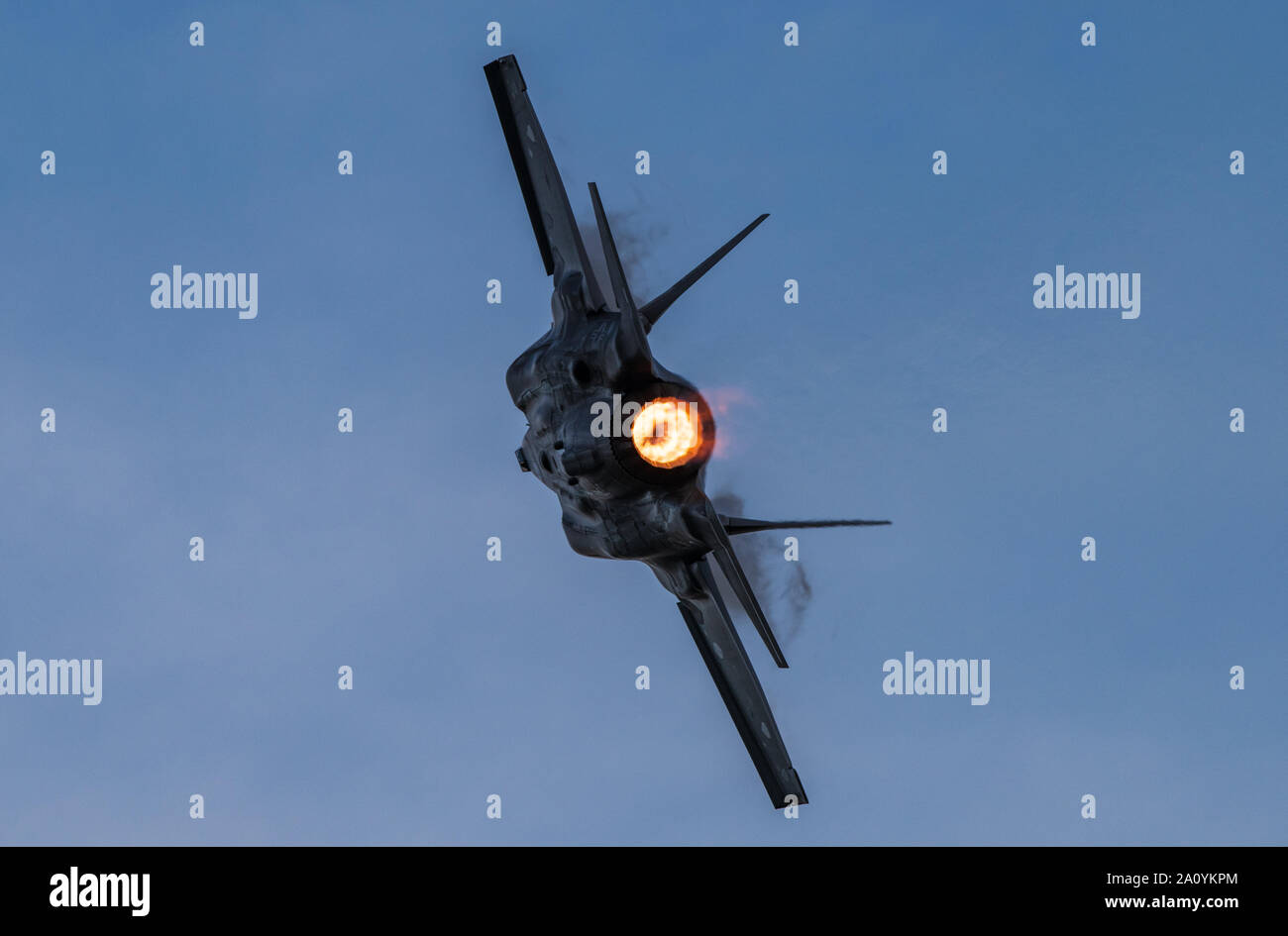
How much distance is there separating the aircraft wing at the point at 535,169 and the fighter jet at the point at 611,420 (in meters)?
0.04

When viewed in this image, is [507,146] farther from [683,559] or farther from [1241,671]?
[1241,671]

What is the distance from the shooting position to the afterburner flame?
3206cm

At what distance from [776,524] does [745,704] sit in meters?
8.60

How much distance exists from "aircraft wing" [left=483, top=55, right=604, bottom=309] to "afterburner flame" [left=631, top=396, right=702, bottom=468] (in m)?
6.27

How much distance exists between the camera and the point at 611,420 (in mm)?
32062

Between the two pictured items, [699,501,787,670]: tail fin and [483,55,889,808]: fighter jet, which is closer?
[699,501,787,670]: tail fin

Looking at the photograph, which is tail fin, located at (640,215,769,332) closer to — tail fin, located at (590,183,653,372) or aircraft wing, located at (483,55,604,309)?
tail fin, located at (590,183,653,372)

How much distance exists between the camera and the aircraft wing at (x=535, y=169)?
36.2 m

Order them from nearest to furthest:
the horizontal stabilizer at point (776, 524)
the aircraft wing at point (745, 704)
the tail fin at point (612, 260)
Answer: the tail fin at point (612, 260) < the horizontal stabilizer at point (776, 524) < the aircraft wing at point (745, 704)

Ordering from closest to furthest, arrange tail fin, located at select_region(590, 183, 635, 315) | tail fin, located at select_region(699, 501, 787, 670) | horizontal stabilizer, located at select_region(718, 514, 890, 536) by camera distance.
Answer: tail fin, located at select_region(699, 501, 787, 670) → tail fin, located at select_region(590, 183, 635, 315) → horizontal stabilizer, located at select_region(718, 514, 890, 536)

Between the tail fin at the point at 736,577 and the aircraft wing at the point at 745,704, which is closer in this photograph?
the tail fin at the point at 736,577
